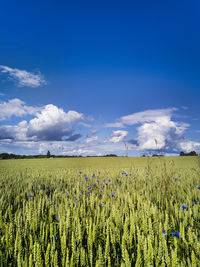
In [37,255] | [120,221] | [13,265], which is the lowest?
[13,265]

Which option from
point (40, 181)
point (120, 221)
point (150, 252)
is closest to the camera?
point (150, 252)

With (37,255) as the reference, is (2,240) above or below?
below

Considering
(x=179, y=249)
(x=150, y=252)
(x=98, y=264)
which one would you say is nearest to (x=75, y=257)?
(x=98, y=264)

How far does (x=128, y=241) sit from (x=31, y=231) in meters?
1.25

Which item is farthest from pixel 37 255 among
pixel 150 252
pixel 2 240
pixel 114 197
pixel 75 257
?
pixel 114 197

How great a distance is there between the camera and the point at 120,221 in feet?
7.93

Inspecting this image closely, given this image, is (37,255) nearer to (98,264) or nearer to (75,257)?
(75,257)

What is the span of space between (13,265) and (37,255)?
600mm

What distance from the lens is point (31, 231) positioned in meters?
2.23

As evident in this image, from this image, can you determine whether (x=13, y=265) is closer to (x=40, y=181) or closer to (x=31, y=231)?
(x=31, y=231)

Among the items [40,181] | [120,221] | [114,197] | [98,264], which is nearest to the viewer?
[98,264]

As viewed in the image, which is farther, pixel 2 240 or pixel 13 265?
pixel 2 240

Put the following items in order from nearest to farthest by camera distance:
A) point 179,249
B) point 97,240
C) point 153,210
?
point 179,249 < point 97,240 < point 153,210

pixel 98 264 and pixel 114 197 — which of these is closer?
pixel 98 264
